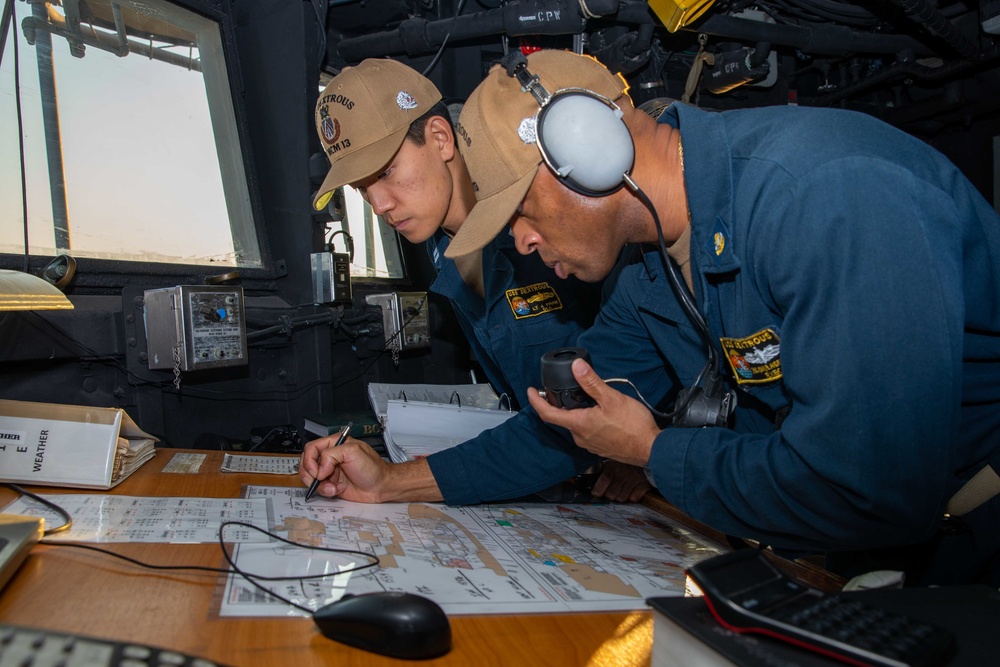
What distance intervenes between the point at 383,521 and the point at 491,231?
49 cm

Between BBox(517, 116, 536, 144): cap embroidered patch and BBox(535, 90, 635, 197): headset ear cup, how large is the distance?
2 centimetres

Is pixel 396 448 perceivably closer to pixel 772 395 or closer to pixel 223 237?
pixel 772 395

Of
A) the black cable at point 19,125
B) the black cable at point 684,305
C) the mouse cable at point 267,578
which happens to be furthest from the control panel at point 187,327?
the black cable at point 684,305

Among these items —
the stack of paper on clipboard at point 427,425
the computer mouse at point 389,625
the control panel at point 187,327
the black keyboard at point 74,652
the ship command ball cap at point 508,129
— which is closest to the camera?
the black keyboard at point 74,652

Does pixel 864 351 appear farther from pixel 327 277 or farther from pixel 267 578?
pixel 327 277

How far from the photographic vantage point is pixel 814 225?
2.59 feet

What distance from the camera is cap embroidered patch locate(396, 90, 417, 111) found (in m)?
1.77

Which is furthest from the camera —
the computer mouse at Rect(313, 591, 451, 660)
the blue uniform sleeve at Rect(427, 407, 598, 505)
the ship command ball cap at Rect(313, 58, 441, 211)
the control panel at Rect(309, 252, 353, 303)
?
the control panel at Rect(309, 252, 353, 303)

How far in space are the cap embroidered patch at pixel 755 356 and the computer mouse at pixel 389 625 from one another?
0.58 m

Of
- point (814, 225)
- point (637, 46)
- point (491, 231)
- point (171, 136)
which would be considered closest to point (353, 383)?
point (171, 136)

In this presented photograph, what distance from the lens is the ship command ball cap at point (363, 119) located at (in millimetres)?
1711

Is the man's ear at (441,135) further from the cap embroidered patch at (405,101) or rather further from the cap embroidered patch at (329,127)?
the cap embroidered patch at (329,127)

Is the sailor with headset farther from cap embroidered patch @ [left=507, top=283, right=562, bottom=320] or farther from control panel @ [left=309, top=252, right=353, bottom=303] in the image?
control panel @ [left=309, top=252, right=353, bottom=303]

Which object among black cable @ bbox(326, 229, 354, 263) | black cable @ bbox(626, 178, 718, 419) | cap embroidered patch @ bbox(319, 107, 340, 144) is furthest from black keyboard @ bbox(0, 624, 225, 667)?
black cable @ bbox(326, 229, 354, 263)
